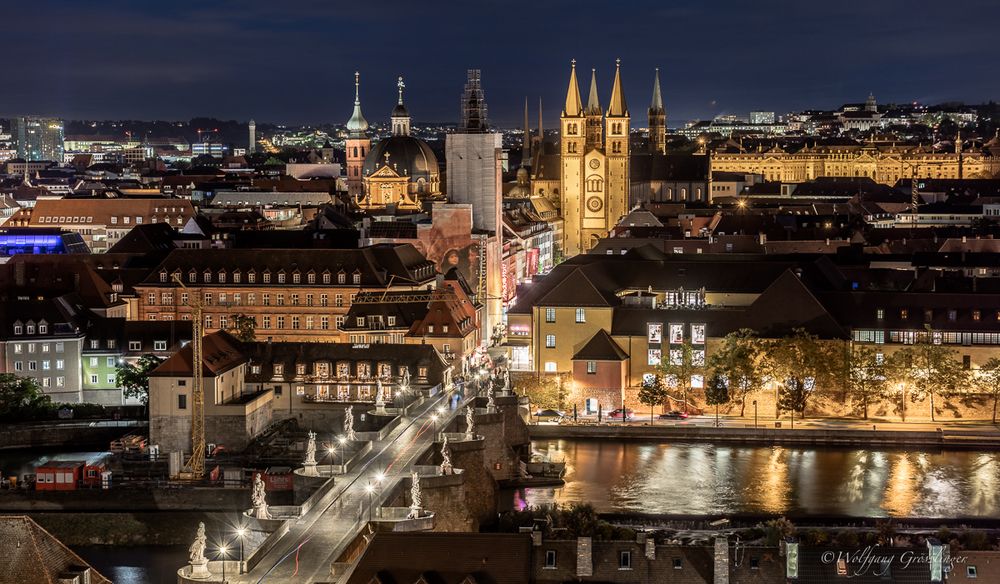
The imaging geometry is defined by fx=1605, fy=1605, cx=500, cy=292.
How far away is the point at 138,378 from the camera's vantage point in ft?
167

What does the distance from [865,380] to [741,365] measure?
3742mm

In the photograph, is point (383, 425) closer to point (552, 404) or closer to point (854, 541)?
point (552, 404)

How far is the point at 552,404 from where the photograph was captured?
1964 inches

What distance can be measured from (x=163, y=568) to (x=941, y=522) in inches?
696

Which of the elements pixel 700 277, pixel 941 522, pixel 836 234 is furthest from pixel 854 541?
pixel 836 234

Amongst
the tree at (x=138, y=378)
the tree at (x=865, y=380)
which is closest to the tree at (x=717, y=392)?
the tree at (x=865, y=380)

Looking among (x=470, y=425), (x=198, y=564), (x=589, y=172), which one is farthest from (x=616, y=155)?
(x=198, y=564)

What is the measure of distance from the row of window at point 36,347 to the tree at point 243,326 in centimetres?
574

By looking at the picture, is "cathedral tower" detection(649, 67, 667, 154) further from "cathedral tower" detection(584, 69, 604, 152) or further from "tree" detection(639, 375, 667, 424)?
"tree" detection(639, 375, 667, 424)

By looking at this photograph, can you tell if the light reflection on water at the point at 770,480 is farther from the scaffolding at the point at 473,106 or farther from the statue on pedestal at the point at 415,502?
the scaffolding at the point at 473,106

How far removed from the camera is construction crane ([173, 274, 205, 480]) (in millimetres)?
42594

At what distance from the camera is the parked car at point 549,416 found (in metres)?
48.8

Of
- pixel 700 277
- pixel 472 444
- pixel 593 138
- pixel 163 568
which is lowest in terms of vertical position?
pixel 163 568

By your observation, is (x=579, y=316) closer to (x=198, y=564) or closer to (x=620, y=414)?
(x=620, y=414)
